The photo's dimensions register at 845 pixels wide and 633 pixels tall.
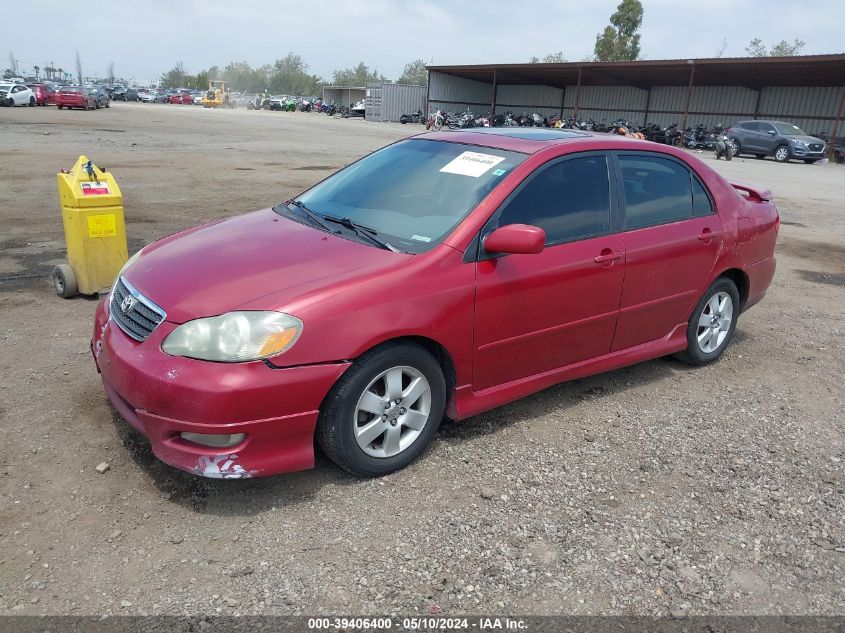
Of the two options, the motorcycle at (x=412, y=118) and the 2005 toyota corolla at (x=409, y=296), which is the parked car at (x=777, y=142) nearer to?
the motorcycle at (x=412, y=118)

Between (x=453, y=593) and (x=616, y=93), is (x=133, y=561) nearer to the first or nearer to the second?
(x=453, y=593)

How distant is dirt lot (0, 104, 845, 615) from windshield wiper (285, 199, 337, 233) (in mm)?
1311

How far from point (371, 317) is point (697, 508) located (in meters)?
1.82

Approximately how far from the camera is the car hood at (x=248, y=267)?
2988 mm

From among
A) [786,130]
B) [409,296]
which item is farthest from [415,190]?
[786,130]

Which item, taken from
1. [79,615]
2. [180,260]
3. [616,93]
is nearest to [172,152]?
[180,260]

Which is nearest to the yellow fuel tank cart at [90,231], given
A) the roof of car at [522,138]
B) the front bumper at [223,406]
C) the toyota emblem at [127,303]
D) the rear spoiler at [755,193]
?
the toyota emblem at [127,303]

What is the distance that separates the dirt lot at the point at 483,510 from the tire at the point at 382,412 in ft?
0.47

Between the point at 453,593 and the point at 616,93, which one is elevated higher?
the point at 616,93

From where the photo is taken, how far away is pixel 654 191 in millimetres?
4391

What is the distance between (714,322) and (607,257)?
59.3 inches

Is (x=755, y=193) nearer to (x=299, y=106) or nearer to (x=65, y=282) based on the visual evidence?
(x=65, y=282)

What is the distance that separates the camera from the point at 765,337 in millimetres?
5758

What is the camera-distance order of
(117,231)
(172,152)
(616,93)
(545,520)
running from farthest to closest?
(616,93)
(172,152)
(117,231)
(545,520)
